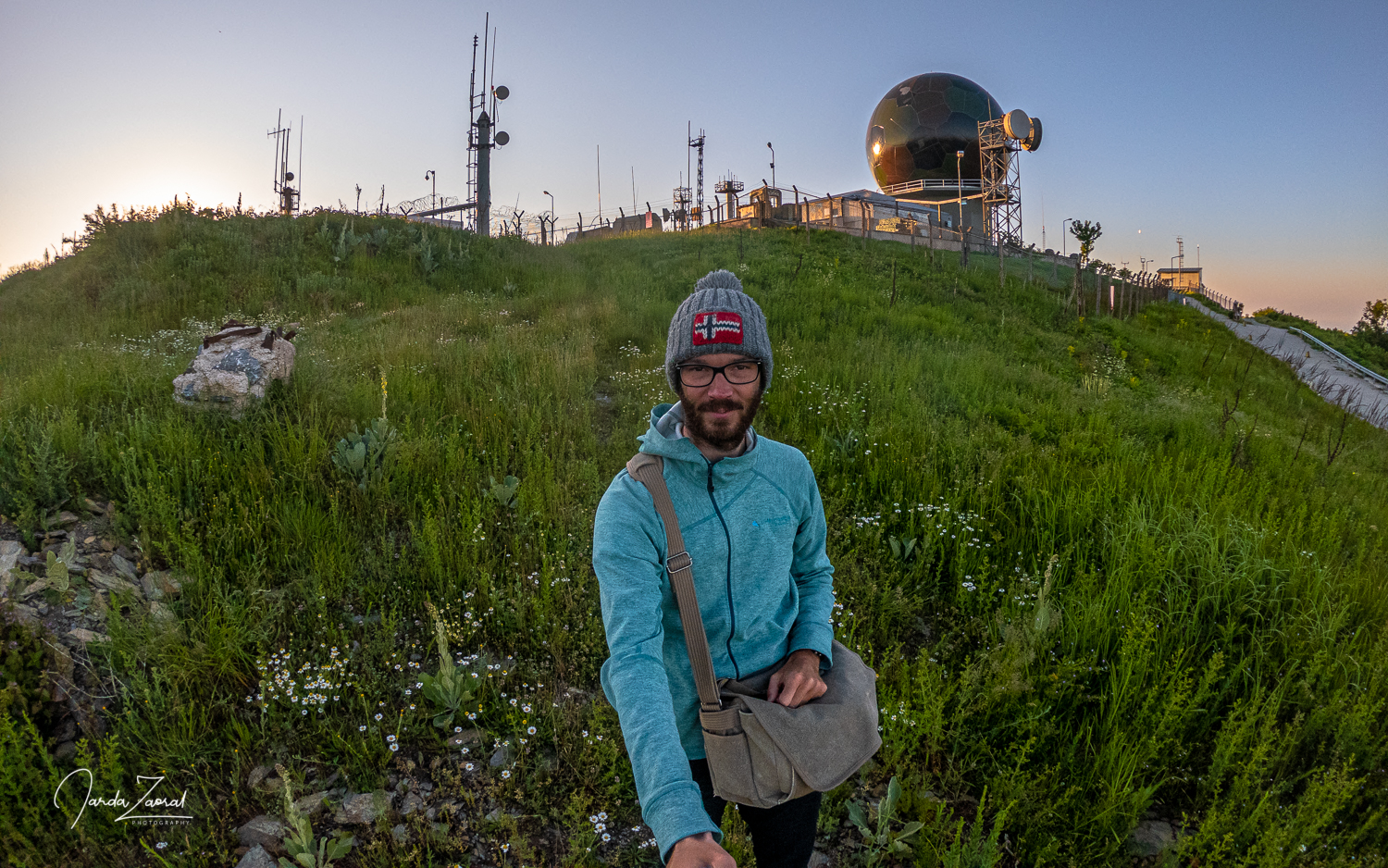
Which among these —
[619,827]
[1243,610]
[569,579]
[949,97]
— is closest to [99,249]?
[569,579]

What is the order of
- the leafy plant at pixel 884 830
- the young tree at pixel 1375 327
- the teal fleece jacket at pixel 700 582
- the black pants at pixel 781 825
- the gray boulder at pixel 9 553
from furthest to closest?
the young tree at pixel 1375 327, the gray boulder at pixel 9 553, the leafy plant at pixel 884 830, the black pants at pixel 781 825, the teal fleece jacket at pixel 700 582

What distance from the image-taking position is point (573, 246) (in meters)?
20.4

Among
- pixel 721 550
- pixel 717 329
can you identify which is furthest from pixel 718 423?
pixel 721 550

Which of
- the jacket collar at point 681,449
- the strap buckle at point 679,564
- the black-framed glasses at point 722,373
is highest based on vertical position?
the black-framed glasses at point 722,373

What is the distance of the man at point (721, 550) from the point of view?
1705 mm

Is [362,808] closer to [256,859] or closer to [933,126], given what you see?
[256,859]

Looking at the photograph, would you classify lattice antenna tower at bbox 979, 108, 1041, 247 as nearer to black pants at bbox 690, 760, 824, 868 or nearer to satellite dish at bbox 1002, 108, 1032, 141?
satellite dish at bbox 1002, 108, 1032, 141

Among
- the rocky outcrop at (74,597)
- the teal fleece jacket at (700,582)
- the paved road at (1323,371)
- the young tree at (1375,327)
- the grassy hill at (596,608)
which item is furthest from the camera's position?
the young tree at (1375,327)

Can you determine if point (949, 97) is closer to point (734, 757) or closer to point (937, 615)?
point (937, 615)

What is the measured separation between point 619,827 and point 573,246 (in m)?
19.5

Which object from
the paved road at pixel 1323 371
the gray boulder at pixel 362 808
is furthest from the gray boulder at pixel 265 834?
the paved road at pixel 1323 371

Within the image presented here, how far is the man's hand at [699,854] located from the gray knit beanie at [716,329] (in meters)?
1.12

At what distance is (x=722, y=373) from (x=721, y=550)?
53 centimetres

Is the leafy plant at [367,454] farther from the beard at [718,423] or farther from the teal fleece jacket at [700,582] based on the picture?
the beard at [718,423]
